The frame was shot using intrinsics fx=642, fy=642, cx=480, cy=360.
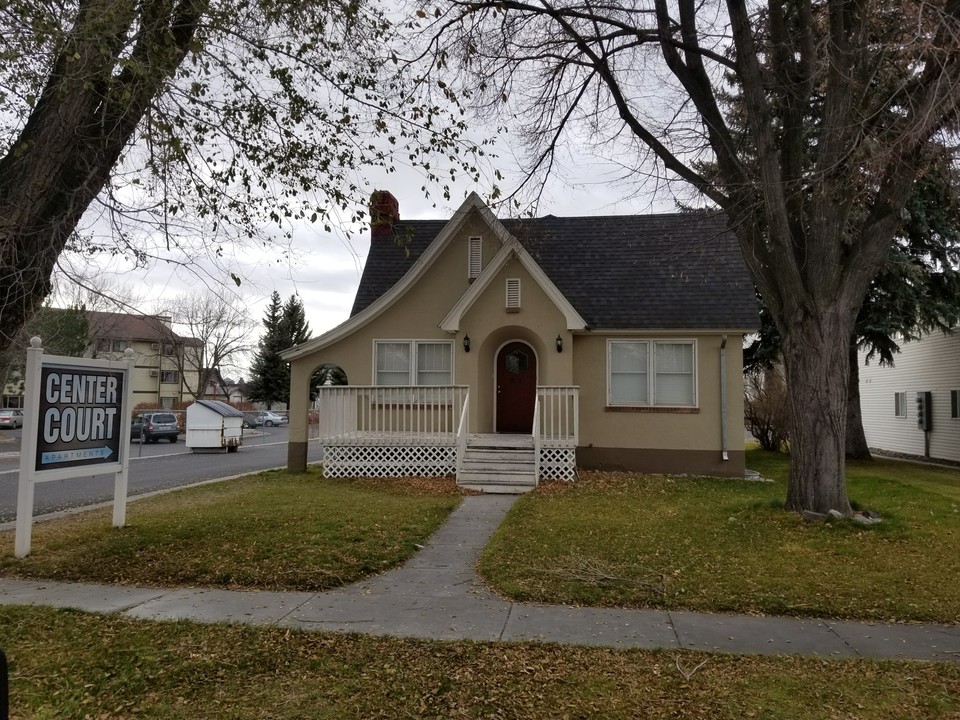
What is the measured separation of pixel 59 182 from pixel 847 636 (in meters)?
7.84

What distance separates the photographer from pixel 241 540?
25.3ft

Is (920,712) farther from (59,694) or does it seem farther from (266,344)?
(266,344)

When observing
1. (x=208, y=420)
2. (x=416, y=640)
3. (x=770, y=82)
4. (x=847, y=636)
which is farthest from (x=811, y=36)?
(x=208, y=420)

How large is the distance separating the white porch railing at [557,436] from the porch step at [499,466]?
0.38 metres

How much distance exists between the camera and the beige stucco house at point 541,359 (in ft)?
46.2

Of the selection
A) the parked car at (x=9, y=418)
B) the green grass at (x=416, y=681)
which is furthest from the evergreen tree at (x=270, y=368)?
the green grass at (x=416, y=681)

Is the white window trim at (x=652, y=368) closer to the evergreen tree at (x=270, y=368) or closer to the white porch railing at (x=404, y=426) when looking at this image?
the white porch railing at (x=404, y=426)

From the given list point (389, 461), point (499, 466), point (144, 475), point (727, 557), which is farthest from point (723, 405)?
point (144, 475)

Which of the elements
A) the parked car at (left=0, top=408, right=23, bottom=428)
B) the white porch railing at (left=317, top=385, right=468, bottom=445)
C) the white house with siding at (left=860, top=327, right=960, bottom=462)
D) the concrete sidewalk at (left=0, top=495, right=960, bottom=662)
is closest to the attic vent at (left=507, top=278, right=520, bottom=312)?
the white porch railing at (left=317, top=385, right=468, bottom=445)

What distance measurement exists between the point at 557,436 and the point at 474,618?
8434mm

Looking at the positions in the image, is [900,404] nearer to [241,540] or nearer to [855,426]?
[855,426]

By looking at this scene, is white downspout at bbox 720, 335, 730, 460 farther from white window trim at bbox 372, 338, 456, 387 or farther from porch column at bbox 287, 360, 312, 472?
porch column at bbox 287, 360, 312, 472

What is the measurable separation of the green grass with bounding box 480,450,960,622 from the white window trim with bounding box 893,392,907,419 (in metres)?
17.3

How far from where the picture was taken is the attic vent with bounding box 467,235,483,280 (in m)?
15.7
